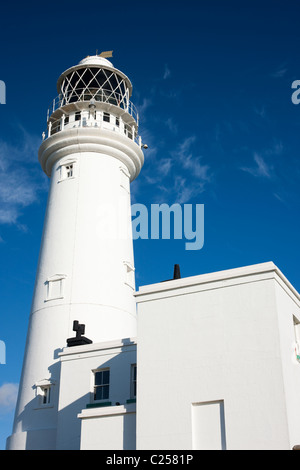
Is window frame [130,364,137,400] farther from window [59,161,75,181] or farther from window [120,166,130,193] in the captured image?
window [59,161,75,181]

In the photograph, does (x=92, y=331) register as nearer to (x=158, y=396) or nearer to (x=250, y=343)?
(x=158, y=396)

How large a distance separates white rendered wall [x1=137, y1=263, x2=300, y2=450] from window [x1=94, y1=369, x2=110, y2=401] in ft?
12.9

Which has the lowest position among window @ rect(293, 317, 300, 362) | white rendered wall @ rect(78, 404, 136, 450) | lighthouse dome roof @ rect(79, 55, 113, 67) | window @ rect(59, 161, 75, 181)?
white rendered wall @ rect(78, 404, 136, 450)

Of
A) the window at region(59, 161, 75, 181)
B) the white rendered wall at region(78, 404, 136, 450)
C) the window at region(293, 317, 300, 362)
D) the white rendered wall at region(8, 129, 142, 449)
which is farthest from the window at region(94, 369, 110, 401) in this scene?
the window at region(59, 161, 75, 181)

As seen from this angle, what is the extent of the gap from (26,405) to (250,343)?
11.4 metres

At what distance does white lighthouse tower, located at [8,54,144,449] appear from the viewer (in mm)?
23344

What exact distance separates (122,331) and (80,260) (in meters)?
3.64

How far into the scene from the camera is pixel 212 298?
16938mm

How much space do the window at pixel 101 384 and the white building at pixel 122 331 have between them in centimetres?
4

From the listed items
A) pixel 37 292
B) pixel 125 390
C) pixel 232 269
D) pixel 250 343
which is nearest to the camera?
pixel 250 343

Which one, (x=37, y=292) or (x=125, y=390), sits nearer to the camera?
(x=125, y=390)

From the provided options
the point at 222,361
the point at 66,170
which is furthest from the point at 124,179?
the point at 222,361
